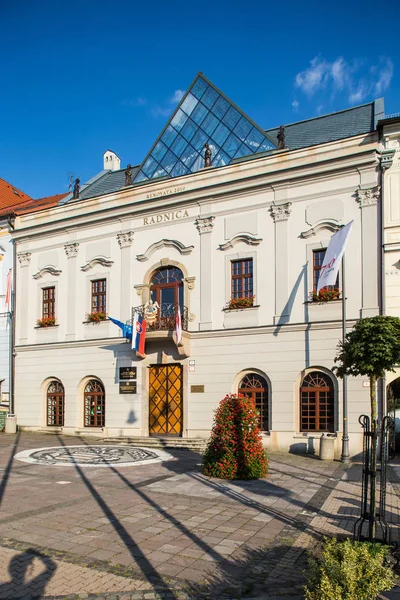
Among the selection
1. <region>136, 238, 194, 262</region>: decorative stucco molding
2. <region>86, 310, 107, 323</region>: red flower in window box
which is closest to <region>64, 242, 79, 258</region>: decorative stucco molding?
<region>86, 310, 107, 323</region>: red flower in window box

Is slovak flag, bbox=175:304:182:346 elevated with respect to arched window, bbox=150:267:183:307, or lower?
lower

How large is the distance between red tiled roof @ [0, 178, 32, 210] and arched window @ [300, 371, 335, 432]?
23.1 meters

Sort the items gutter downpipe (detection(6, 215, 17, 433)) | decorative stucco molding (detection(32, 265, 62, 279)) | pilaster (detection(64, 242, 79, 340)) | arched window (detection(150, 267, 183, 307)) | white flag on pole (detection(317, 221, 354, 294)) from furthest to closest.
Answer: gutter downpipe (detection(6, 215, 17, 433))
decorative stucco molding (detection(32, 265, 62, 279))
pilaster (detection(64, 242, 79, 340))
arched window (detection(150, 267, 183, 307))
white flag on pole (detection(317, 221, 354, 294))

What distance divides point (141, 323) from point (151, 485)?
9.72 meters

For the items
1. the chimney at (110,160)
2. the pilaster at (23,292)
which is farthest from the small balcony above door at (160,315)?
the chimney at (110,160)

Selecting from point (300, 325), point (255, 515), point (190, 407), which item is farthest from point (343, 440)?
point (255, 515)

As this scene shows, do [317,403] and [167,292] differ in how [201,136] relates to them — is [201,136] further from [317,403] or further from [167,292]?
[317,403]

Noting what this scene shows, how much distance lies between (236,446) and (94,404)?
12155mm

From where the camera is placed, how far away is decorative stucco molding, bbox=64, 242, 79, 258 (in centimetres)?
2508

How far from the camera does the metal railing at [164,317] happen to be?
2095 cm

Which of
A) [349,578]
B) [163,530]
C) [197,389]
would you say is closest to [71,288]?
[197,389]

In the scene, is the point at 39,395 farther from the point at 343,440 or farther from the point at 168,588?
the point at 168,588

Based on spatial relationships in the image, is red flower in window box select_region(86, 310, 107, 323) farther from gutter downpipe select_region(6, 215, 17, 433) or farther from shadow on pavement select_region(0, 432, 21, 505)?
shadow on pavement select_region(0, 432, 21, 505)

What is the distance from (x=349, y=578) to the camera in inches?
167
